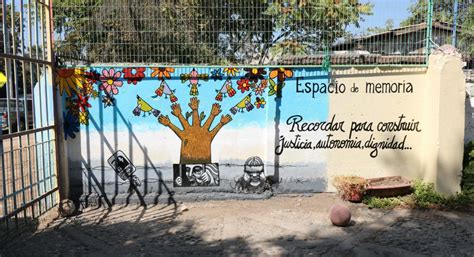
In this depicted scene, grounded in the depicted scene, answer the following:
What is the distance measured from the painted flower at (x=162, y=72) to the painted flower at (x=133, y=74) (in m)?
0.17

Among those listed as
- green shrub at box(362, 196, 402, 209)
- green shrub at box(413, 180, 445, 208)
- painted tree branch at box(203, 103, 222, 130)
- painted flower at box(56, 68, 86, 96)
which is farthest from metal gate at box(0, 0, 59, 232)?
green shrub at box(413, 180, 445, 208)

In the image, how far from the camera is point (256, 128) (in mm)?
6375

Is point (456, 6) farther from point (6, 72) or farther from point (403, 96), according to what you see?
point (6, 72)

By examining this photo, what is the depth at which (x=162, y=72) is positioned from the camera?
616 cm

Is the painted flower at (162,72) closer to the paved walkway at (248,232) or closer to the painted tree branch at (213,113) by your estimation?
the painted tree branch at (213,113)

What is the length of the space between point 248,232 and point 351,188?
1.89 m

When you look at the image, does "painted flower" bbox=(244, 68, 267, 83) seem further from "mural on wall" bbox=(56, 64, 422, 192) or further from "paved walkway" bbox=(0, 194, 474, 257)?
"paved walkway" bbox=(0, 194, 474, 257)

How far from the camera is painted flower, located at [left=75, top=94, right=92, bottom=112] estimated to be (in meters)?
6.12

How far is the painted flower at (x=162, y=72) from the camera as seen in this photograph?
20.2 feet

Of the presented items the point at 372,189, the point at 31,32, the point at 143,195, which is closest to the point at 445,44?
the point at 372,189

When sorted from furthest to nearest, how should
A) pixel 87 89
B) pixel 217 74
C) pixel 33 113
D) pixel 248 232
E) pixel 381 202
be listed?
pixel 217 74, pixel 87 89, pixel 381 202, pixel 33 113, pixel 248 232

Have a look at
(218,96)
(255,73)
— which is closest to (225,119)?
(218,96)

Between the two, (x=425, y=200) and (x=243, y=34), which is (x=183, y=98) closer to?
(x=243, y=34)

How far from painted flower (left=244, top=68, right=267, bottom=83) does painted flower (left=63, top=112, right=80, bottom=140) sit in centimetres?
271
